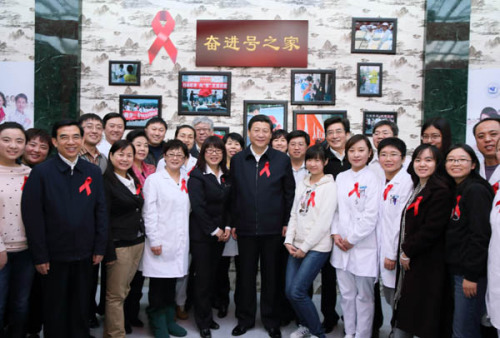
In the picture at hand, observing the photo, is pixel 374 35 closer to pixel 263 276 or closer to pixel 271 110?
pixel 271 110

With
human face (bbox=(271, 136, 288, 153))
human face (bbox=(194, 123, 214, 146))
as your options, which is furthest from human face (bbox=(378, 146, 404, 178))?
human face (bbox=(194, 123, 214, 146))

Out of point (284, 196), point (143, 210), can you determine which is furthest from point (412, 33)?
point (143, 210)

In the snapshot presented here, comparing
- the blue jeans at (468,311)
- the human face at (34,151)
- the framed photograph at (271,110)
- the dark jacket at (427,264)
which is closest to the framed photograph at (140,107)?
the framed photograph at (271,110)

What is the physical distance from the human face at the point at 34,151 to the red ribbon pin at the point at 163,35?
222 cm

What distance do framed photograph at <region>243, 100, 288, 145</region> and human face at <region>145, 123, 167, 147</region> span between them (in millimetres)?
1363

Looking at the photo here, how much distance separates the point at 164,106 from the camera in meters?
4.66

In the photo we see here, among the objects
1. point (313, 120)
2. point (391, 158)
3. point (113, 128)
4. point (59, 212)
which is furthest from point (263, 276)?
point (313, 120)

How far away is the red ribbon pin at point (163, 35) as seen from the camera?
15.1 ft

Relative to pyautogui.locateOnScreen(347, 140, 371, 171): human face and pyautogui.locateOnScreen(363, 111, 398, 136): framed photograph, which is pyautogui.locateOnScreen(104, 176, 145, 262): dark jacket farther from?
pyautogui.locateOnScreen(363, 111, 398, 136): framed photograph

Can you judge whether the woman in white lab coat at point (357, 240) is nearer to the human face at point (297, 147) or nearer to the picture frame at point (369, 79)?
the human face at point (297, 147)

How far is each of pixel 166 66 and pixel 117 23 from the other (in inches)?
30.7

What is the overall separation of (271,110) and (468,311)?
10.0ft

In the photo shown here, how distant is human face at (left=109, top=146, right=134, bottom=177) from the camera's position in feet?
8.61

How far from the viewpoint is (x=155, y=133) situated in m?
3.48
